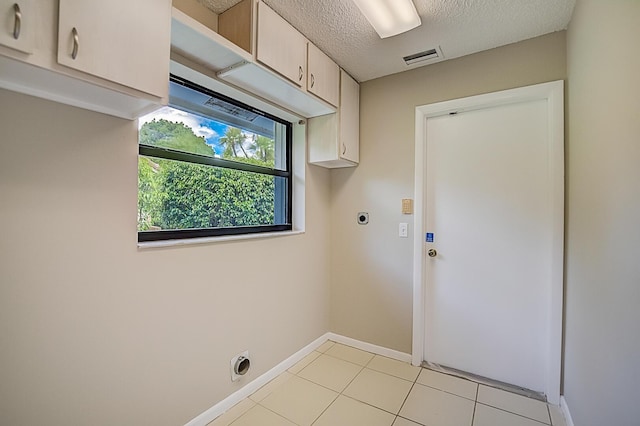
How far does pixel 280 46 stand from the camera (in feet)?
5.70

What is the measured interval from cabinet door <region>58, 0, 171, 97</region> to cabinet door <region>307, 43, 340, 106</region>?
101 cm

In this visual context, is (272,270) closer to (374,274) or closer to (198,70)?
(374,274)

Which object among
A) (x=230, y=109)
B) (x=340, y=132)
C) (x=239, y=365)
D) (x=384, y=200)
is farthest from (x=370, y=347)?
(x=230, y=109)

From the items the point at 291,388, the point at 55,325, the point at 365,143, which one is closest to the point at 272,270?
the point at 291,388

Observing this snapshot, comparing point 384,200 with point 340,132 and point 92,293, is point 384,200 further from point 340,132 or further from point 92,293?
point 92,293

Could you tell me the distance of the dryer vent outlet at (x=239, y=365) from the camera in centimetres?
Answer: 185

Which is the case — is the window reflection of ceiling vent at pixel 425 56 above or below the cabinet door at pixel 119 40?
above

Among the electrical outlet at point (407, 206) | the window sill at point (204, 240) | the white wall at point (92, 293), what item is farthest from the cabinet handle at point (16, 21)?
the electrical outlet at point (407, 206)

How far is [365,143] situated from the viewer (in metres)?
2.61

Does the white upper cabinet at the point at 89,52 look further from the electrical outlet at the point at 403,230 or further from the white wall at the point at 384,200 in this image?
the electrical outlet at the point at 403,230

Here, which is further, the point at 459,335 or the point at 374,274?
the point at 374,274

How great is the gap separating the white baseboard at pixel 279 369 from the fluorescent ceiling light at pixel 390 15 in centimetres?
244

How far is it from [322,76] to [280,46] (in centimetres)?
46

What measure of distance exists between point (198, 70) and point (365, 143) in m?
1.50
